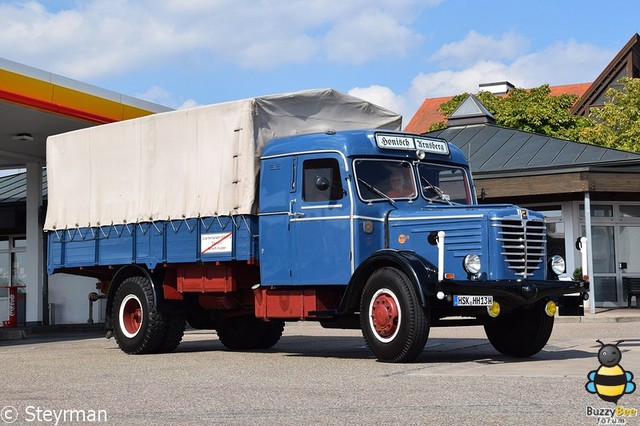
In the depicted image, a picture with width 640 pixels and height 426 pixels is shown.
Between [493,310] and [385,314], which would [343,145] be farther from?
[493,310]

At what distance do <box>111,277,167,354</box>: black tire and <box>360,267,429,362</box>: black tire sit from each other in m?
3.94

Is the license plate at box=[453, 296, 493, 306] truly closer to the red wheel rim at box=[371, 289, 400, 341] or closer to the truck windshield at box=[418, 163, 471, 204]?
the red wheel rim at box=[371, 289, 400, 341]

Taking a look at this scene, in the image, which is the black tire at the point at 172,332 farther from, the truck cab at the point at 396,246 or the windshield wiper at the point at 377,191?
the windshield wiper at the point at 377,191

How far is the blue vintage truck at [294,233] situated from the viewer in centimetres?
1195

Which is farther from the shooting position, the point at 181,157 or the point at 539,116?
the point at 539,116

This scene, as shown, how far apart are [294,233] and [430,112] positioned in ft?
227

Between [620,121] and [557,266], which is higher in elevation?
[620,121]

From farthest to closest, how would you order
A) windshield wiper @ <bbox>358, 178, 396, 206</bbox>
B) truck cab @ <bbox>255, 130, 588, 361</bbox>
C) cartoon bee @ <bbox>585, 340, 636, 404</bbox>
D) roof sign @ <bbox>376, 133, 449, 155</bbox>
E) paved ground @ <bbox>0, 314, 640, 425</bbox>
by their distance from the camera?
1. roof sign @ <bbox>376, 133, 449, 155</bbox>
2. windshield wiper @ <bbox>358, 178, 396, 206</bbox>
3. truck cab @ <bbox>255, 130, 588, 361</bbox>
4. paved ground @ <bbox>0, 314, 640, 425</bbox>
5. cartoon bee @ <bbox>585, 340, 636, 404</bbox>

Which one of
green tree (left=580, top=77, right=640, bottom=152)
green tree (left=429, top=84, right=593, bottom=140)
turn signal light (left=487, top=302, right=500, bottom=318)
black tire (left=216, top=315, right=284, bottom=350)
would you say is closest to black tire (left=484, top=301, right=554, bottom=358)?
turn signal light (left=487, top=302, right=500, bottom=318)

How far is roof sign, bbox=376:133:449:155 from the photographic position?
42.8 ft

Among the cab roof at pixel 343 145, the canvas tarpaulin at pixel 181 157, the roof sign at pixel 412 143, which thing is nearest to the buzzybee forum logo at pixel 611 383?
the cab roof at pixel 343 145

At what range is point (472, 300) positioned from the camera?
1141 cm

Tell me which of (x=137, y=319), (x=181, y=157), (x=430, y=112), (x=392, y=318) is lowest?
(x=137, y=319)

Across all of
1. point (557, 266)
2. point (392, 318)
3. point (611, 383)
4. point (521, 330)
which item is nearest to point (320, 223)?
point (392, 318)
